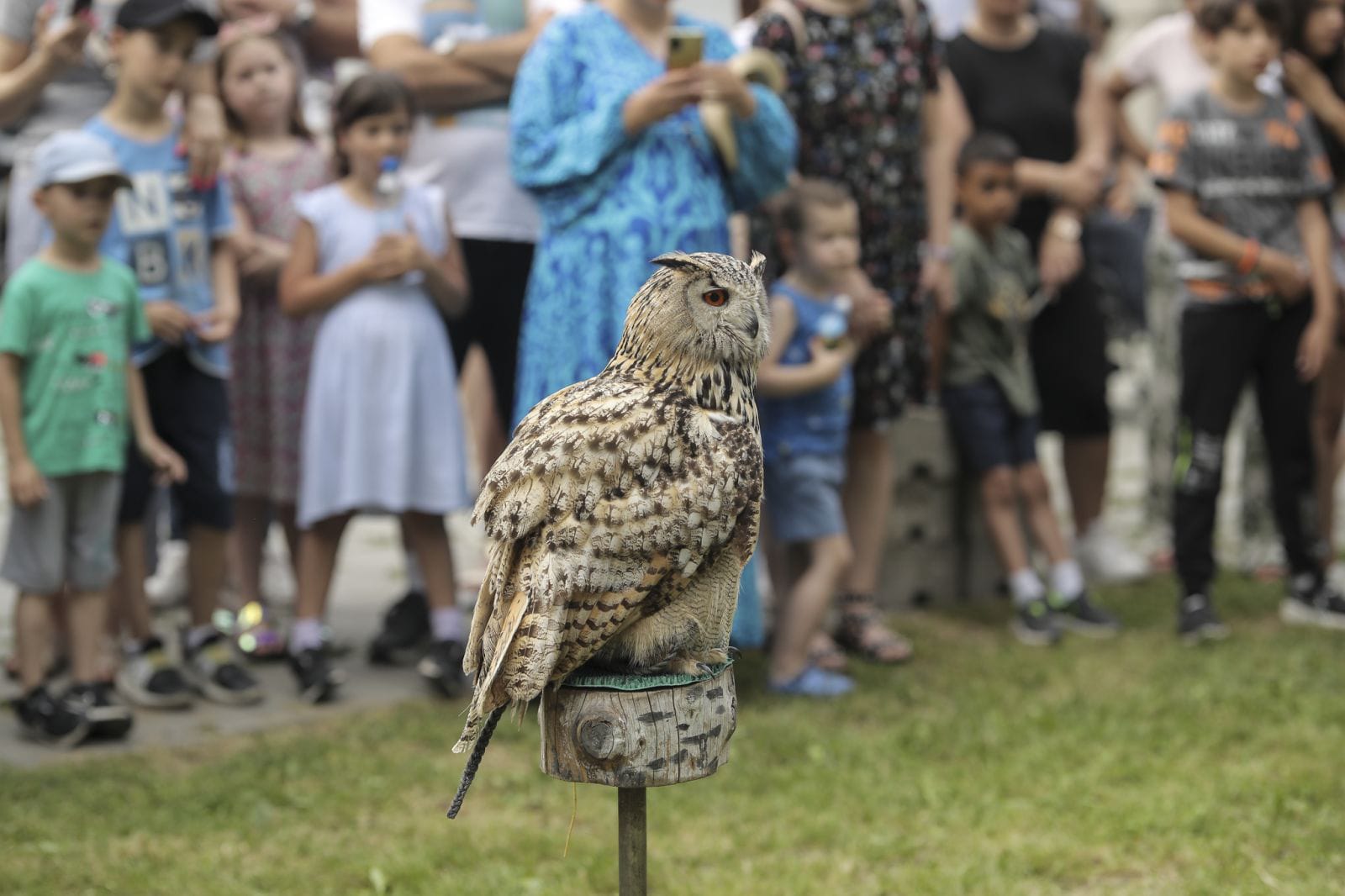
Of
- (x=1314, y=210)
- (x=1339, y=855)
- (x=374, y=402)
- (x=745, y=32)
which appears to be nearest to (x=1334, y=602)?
(x=1314, y=210)

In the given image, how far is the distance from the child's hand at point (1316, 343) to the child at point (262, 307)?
11.6 feet

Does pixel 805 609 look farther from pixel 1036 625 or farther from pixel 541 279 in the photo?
pixel 541 279

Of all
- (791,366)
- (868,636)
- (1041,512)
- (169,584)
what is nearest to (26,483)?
(169,584)

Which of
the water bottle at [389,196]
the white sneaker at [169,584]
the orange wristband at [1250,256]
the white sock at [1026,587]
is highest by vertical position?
the water bottle at [389,196]

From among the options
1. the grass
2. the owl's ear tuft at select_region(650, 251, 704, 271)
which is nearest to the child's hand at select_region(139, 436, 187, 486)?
the grass

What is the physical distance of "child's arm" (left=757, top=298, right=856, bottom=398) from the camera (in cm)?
484

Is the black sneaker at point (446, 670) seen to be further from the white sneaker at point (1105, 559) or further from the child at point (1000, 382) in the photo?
the white sneaker at point (1105, 559)

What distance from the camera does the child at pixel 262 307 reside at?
213 inches

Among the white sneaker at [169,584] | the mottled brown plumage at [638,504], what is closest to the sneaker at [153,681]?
the white sneaker at [169,584]

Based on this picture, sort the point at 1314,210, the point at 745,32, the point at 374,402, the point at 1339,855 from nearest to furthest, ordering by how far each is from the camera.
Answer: the point at 1339,855 → the point at 374,402 → the point at 1314,210 → the point at 745,32

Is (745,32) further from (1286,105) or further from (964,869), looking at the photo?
(964,869)

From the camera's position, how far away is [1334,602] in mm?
5730

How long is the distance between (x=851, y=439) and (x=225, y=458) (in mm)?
2171

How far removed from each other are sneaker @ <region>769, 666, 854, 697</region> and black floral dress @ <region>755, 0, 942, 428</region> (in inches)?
36.9
